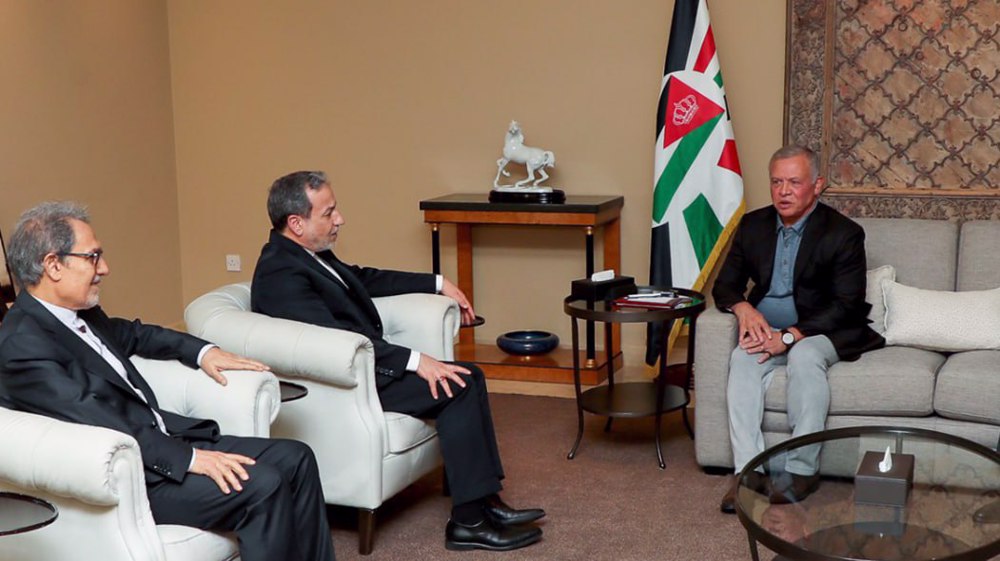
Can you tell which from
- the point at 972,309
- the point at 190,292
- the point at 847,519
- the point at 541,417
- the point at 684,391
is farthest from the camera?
the point at 190,292

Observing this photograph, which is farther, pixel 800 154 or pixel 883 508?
pixel 800 154

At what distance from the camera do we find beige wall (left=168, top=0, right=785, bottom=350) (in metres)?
5.31

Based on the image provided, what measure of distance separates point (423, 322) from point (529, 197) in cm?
154

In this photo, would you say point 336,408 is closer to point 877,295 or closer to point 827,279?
point 827,279

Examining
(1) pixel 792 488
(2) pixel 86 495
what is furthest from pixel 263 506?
(1) pixel 792 488

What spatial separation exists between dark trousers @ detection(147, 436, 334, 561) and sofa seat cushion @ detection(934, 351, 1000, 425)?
1984mm

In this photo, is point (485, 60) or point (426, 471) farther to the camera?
point (485, 60)

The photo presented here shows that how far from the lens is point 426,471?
11.7 feet

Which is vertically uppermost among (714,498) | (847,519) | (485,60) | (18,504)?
(485,60)

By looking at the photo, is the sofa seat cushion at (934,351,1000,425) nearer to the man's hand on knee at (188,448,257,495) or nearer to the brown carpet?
the brown carpet

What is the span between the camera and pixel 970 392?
3.58 metres

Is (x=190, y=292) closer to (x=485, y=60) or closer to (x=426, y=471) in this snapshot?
(x=485, y=60)

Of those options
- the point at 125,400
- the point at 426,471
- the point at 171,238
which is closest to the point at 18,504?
the point at 125,400

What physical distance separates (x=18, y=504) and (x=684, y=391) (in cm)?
271
